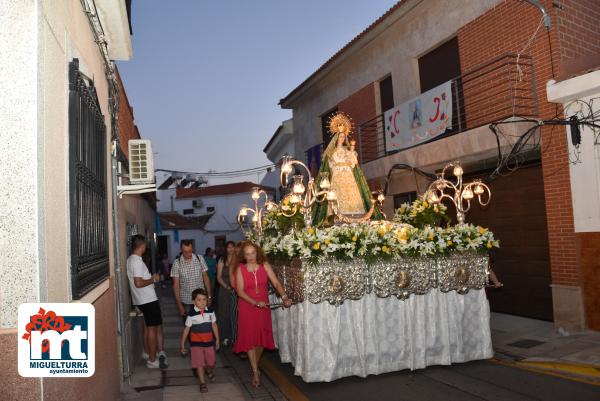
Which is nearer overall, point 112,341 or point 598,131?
point 112,341

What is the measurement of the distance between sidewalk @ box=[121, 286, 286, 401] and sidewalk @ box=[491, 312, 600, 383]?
3564 mm

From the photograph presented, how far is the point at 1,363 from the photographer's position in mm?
2635

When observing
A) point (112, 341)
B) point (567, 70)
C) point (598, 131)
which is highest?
point (567, 70)

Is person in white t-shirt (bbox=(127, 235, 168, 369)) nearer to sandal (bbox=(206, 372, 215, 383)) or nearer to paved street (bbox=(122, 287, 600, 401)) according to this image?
paved street (bbox=(122, 287, 600, 401))

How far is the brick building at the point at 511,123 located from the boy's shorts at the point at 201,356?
5.84 m

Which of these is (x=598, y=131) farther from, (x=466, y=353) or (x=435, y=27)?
(x=435, y=27)

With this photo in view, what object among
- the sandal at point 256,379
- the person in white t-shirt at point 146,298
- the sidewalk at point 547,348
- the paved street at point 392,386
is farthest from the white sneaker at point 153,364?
the sidewalk at point 547,348

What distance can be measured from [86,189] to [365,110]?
12744 mm

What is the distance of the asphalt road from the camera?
566cm

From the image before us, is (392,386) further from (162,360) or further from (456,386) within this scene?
(162,360)

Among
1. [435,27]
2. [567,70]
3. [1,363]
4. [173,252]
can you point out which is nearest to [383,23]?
[435,27]

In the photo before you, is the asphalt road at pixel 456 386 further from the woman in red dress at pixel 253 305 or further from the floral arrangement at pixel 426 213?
the floral arrangement at pixel 426 213

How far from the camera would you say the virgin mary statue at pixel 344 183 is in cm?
905

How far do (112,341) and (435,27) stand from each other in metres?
10.7
